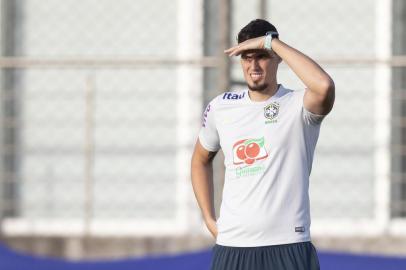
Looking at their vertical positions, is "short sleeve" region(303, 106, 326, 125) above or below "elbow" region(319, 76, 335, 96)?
below

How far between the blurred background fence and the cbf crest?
12.2ft

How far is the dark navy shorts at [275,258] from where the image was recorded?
4.14 metres

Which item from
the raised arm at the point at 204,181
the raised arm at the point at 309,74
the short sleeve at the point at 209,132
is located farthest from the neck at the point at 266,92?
the raised arm at the point at 204,181

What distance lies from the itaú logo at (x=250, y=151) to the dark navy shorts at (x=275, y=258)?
32 centimetres

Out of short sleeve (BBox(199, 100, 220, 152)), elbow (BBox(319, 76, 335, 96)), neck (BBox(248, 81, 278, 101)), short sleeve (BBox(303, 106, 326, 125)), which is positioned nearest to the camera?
elbow (BBox(319, 76, 335, 96))

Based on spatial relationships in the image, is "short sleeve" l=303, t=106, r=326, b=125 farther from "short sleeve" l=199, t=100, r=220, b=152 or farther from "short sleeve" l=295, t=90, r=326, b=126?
"short sleeve" l=199, t=100, r=220, b=152

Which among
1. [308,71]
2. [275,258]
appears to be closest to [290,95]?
[308,71]

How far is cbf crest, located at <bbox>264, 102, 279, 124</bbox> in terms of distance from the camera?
4176 millimetres

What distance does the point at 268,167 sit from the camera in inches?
163

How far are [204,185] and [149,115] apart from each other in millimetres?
3499

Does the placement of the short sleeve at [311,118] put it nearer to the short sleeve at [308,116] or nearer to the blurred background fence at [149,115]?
the short sleeve at [308,116]

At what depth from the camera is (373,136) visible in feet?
26.3

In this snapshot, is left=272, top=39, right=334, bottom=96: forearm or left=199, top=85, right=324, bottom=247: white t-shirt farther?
left=199, top=85, right=324, bottom=247: white t-shirt

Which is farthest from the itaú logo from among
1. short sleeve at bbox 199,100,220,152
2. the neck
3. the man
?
short sleeve at bbox 199,100,220,152
